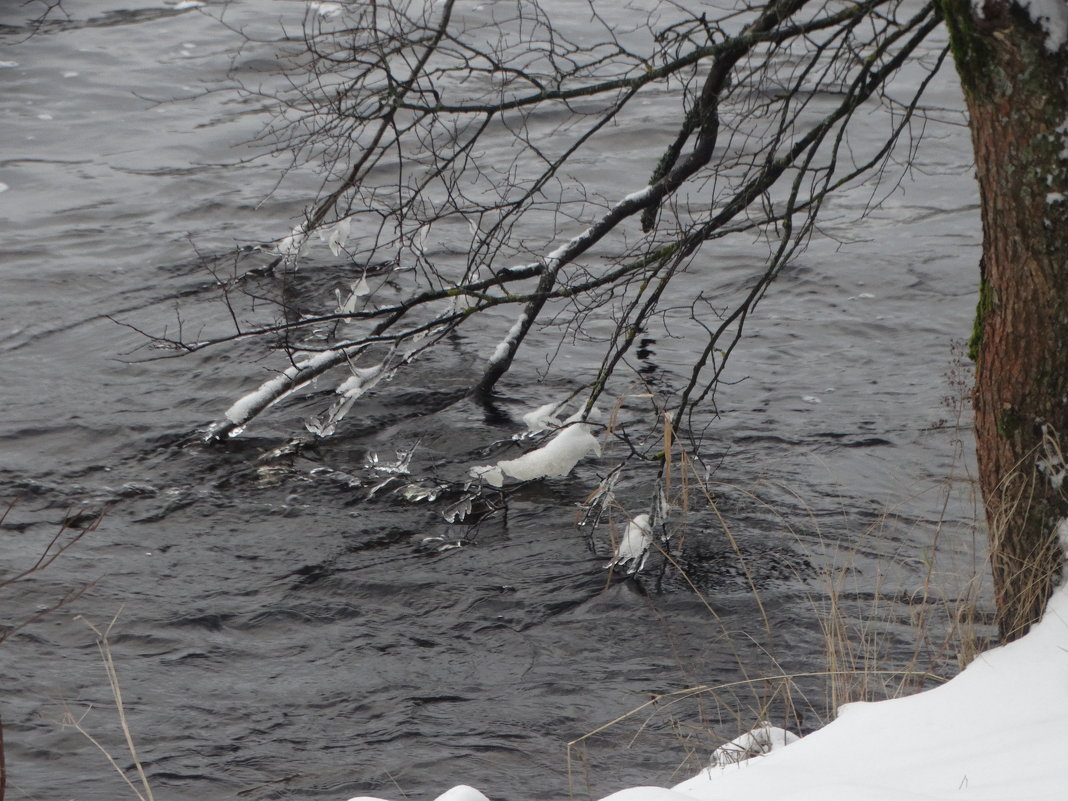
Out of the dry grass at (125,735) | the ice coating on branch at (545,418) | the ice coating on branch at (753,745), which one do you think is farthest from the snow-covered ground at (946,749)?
the ice coating on branch at (545,418)

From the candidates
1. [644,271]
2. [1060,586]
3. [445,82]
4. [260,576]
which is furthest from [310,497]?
[445,82]

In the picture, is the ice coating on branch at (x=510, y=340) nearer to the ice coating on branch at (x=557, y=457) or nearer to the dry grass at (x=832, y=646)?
the ice coating on branch at (x=557, y=457)

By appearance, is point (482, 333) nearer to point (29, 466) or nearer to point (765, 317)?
Answer: point (765, 317)

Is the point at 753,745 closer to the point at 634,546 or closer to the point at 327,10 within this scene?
the point at 634,546

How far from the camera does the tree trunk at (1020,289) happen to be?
3.62 m

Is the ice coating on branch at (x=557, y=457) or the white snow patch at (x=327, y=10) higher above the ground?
the white snow patch at (x=327, y=10)

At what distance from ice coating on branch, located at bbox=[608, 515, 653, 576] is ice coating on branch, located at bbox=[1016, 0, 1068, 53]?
8.57ft

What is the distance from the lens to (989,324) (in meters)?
Answer: 3.96

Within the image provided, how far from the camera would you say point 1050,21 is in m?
3.57

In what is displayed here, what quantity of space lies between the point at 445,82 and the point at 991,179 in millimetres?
12059

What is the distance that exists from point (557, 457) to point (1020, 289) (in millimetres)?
2535

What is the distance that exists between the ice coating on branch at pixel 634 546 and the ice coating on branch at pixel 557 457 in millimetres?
405

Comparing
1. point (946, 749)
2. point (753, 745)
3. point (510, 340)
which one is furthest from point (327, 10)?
point (946, 749)

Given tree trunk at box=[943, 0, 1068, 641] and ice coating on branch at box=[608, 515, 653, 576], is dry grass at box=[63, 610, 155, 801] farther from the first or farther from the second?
tree trunk at box=[943, 0, 1068, 641]
